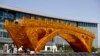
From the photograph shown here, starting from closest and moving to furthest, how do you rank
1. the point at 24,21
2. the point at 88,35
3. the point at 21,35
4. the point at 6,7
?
the point at 24,21 < the point at 21,35 < the point at 88,35 < the point at 6,7

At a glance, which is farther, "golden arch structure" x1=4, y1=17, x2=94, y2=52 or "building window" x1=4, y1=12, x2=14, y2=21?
"building window" x1=4, y1=12, x2=14, y2=21

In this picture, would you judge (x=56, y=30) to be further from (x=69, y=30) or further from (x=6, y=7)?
(x=6, y=7)

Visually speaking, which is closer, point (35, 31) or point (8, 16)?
point (35, 31)

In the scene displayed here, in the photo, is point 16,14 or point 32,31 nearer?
point 32,31

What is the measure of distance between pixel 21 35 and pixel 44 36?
2850 millimetres

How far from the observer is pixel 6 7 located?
5756 centimetres

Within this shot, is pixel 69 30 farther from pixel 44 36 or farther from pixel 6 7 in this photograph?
pixel 6 7

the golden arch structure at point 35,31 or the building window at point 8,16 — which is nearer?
the golden arch structure at point 35,31

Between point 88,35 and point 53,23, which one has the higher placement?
point 53,23

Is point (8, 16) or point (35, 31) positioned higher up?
point (35, 31)

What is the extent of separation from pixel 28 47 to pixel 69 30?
619 cm

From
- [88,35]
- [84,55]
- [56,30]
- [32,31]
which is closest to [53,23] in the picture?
[56,30]

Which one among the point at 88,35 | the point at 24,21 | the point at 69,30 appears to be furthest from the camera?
the point at 88,35

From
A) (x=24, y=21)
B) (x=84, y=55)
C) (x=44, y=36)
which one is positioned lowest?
(x=84, y=55)
